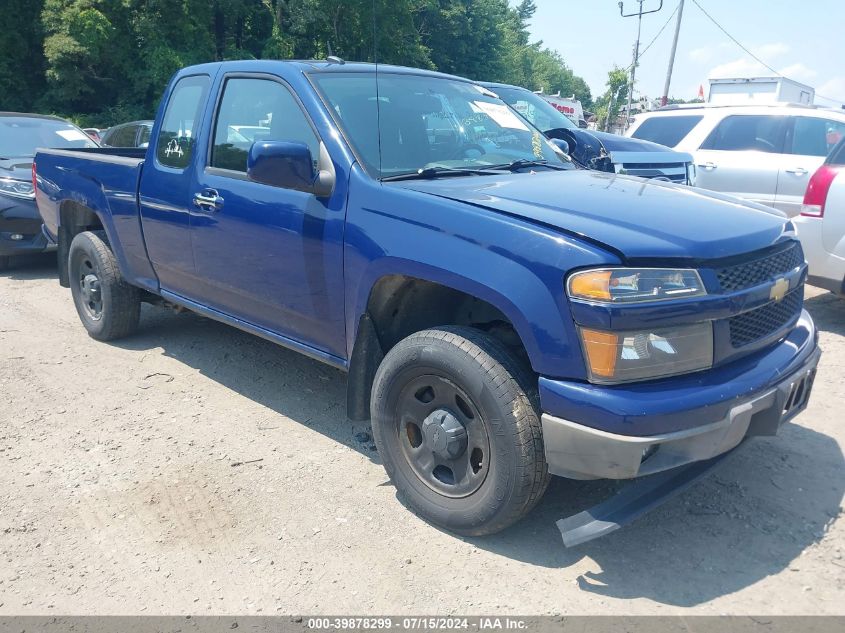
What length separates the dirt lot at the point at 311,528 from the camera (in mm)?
2701

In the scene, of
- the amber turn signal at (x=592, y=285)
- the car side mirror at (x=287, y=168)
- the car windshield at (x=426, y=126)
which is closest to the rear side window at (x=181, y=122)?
the car windshield at (x=426, y=126)

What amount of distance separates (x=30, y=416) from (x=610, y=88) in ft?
193

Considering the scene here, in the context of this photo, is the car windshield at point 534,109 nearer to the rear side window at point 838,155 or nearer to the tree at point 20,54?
the rear side window at point 838,155

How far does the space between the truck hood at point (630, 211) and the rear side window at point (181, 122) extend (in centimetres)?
182

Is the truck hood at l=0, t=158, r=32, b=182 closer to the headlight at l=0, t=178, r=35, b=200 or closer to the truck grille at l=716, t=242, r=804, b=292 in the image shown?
the headlight at l=0, t=178, r=35, b=200

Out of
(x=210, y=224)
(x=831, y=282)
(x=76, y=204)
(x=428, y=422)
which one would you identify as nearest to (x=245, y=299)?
(x=210, y=224)

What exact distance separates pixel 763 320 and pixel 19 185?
7679mm

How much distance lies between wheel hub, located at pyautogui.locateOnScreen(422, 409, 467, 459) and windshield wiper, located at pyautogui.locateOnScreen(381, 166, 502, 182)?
1.09 metres

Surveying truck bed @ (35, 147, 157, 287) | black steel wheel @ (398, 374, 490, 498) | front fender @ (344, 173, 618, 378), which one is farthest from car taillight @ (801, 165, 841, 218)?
truck bed @ (35, 147, 157, 287)

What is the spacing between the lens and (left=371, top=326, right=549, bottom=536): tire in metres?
2.74

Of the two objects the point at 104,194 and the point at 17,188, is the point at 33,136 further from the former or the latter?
the point at 104,194

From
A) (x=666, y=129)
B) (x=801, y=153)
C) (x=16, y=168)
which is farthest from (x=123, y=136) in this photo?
(x=801, y=153)

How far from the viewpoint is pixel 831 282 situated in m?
5.59

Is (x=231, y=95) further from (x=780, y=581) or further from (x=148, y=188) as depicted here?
(x=780, y=581)
